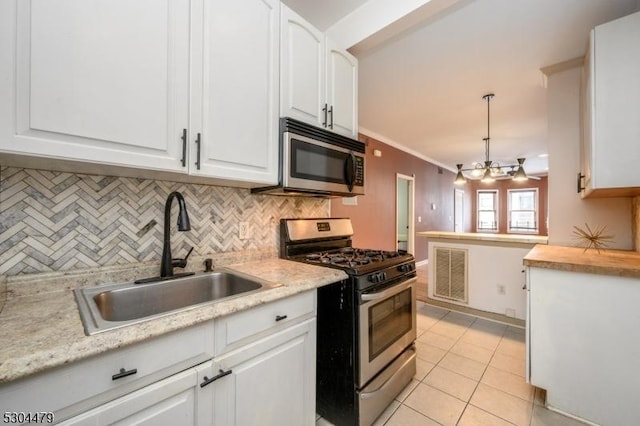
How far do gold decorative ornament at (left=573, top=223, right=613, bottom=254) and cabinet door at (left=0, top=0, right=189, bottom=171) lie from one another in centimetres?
300

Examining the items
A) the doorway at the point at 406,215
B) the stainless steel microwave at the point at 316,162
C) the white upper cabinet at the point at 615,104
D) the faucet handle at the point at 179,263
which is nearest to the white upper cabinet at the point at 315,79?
the stainless steel microwave at the point at 316,162

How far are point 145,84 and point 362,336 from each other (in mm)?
1548

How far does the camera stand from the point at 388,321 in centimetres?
169

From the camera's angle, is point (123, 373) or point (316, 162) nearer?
point (123, 373)

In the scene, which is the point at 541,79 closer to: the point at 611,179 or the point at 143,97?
the point at 611,179

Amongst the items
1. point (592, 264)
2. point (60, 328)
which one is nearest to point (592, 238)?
point (592, 264)

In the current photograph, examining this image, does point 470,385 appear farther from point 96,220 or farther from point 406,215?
point 406,215

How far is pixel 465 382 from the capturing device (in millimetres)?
1927

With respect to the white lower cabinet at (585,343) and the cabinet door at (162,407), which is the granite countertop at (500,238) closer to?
the white lower cabinet at (585,343)

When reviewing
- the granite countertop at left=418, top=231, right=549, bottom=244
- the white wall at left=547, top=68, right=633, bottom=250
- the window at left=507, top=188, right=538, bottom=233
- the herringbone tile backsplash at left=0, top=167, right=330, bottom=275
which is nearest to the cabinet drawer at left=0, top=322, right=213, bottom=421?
the herringbone tile backsplash at left=0, top=167, right=330, bottom=275

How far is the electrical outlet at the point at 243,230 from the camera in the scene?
175 centimetres

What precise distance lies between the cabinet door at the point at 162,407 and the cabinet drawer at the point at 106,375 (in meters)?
0.02

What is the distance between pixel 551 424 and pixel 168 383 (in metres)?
2.05

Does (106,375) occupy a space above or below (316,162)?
below
